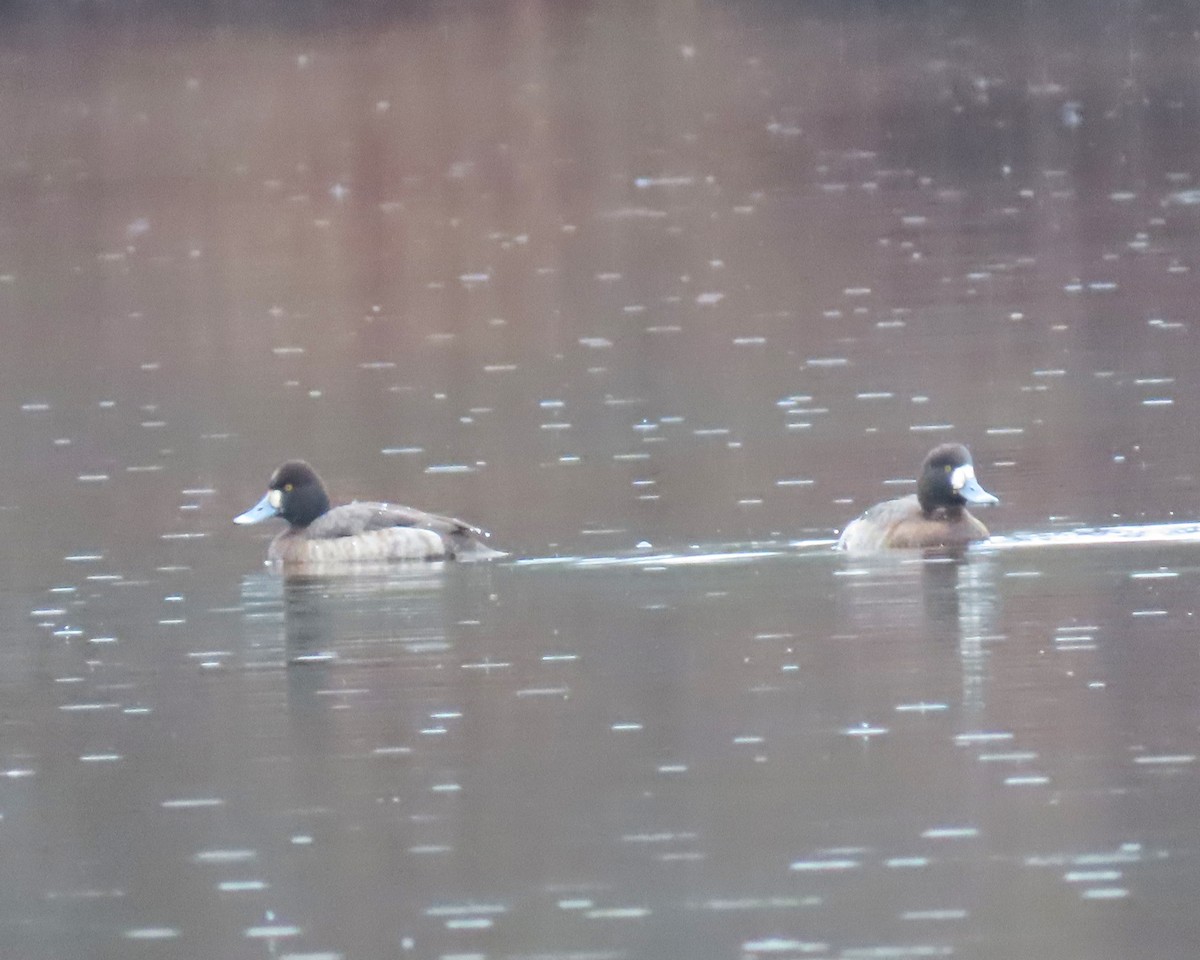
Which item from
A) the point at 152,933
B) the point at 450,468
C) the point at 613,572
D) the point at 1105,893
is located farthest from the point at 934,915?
the point at 450,468

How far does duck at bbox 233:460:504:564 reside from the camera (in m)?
15.1

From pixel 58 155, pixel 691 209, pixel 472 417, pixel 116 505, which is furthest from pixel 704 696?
pixel 58 155

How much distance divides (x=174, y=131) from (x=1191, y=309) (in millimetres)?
24333

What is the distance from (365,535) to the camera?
50.7 ft

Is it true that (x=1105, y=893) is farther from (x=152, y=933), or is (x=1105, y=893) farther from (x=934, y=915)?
(x=152, y=933)

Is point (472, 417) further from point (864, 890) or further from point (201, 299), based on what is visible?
point (864, 890)

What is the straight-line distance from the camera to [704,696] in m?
11.6

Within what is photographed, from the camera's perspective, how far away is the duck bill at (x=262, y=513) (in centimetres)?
1622

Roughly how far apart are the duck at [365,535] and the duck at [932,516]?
5.90ft

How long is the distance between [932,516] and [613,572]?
167cm

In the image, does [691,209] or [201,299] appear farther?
[691,209]

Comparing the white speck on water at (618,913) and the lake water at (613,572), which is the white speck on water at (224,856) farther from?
the white speck on water at (618,913)

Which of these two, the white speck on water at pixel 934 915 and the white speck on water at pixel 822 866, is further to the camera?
the white speck on water at pixel 822 866

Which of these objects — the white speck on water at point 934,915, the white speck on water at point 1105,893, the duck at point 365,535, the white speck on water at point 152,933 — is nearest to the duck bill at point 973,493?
the duck at point 365,535
